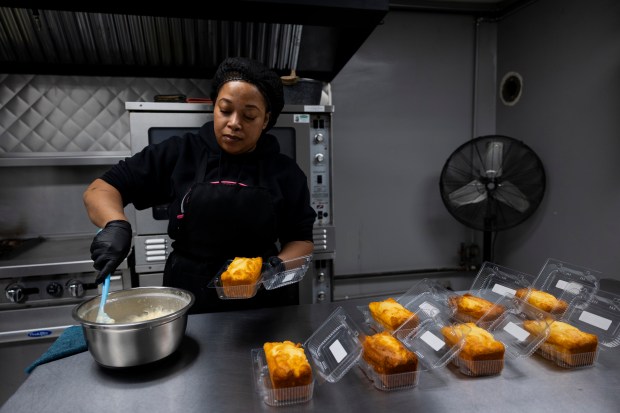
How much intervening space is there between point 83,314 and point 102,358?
0.55ft

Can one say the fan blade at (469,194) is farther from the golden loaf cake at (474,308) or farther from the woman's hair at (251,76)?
the woman's hair at (251,76)

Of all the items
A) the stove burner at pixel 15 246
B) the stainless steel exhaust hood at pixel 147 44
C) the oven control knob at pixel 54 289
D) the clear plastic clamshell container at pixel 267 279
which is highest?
the stainless steel exhaust hood at pixel 147 44

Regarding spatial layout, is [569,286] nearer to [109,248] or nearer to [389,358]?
[389,358]

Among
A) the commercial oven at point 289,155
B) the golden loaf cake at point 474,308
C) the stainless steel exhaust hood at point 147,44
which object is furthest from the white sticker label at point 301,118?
the golden loaf cake at point 474,308

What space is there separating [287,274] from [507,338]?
2.20ft

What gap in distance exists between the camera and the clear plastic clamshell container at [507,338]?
3.03ft

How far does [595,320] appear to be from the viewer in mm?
1104

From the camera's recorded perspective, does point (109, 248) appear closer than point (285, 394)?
No

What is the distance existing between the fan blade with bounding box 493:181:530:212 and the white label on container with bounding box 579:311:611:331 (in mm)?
1718

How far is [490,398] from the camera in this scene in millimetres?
844

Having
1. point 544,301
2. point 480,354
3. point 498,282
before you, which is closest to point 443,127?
point 498,282

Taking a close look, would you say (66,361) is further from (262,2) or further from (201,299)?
(262,2)

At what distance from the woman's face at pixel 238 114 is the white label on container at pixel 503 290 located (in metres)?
1.08

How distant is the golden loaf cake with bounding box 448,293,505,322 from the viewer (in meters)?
1.12
